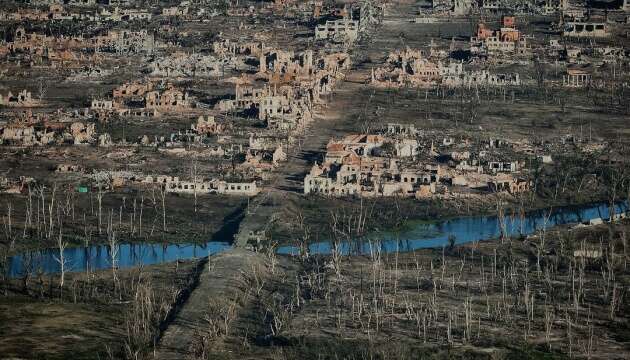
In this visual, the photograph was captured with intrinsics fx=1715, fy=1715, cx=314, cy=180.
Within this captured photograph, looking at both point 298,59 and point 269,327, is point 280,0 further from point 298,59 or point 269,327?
point 269,327

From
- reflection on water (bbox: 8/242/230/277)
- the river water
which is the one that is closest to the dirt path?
reflection on water (bbox: 8/242/230/277)

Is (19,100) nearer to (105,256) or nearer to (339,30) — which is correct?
(339,30)

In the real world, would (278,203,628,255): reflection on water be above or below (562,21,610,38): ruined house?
below

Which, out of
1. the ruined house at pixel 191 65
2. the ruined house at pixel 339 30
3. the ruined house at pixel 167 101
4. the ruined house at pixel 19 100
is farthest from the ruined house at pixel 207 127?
the ruined house at pixel 339 30

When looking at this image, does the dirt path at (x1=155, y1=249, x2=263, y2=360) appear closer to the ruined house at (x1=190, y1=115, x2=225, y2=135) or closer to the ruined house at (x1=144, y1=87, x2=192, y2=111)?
the ruined house at (x1=190, y1=115, x2=225, y2=135)

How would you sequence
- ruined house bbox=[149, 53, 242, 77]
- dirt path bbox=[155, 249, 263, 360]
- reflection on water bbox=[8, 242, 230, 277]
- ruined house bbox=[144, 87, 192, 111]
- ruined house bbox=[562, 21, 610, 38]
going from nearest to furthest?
dirt path bbox=[155, 249, 263, 360] → reflection on water bbox=[8, 242, 230, 277] → ruined house bbox=[144, 87, 192, 111] → ruined house bbox=[149, 53, 242, 77] → ruined house bbox=[562, 21, 610, 38]

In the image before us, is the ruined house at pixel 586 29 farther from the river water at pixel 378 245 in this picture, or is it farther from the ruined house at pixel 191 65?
the river water at pixel 378 245

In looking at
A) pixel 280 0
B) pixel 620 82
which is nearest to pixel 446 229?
pixel 620 82

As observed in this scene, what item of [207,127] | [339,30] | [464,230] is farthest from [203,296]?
[339,30]
